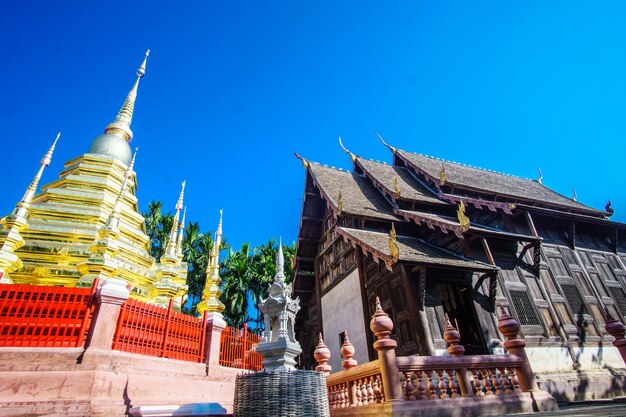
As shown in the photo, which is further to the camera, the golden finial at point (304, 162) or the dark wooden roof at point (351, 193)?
the golden finial at point (304, 162)

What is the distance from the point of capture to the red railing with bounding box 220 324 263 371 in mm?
8945

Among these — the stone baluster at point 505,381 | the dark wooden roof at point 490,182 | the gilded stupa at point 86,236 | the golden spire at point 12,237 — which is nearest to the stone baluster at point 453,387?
the stone baluster at point 505,381

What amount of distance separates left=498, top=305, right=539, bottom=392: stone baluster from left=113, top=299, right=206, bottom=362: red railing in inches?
258

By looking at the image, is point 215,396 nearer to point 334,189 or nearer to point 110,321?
point 110,321

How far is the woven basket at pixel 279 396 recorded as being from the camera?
3662 millimetres

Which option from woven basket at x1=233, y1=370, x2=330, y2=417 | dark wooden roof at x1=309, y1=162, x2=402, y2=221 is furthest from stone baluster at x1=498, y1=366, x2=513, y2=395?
dark wooden roof at x1=309, y1=162, x2=402, y2=221

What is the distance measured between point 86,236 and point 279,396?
31.5 feet

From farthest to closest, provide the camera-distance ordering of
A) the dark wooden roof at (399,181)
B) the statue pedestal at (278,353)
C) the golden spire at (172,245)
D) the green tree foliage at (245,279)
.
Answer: the green tree foliage at (245,279)
the dark wooden roof at (399,181)
the golden spire at (172,245)
the statue pedestal at (278,353)

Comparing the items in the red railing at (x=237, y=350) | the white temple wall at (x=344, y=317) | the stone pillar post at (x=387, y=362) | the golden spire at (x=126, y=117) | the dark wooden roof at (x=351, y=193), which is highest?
the golden spire at (x=126, y=117)

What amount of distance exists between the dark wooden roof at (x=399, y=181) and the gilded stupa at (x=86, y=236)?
8.28 meters

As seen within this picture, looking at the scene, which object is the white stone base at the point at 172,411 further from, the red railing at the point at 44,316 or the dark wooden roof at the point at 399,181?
the dark wooden roof at the point at 399,181

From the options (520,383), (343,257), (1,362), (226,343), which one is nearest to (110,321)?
(1,362)

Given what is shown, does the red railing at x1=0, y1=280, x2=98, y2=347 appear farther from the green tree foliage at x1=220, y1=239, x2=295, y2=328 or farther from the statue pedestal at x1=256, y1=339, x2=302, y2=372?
the green tree foliage at x1=220, y1=239, x2=295, y2=328

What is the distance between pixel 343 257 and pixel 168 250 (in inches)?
255
